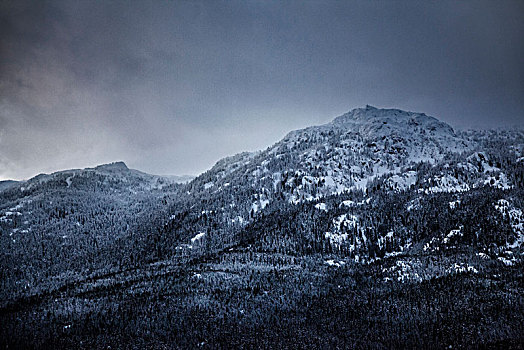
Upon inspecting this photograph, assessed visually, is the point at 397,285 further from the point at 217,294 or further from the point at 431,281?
the point at 217,294

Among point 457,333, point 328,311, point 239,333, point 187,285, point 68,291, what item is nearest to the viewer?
point 457,333

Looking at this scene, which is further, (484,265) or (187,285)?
(484,265)

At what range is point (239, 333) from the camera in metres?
117

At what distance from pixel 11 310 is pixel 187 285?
86.2 m

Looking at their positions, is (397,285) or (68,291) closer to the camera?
(397,285)

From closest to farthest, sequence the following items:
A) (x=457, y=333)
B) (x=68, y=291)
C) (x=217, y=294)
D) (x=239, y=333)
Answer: (x=457, y=333) < (x=239, y=333) < (x=217, y=294) < (x=68, y=291)

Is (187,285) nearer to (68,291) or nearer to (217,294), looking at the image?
(217,294)

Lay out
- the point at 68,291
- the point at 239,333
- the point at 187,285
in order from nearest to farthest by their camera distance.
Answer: the point at 239,333, the point at 187,285, the point at 68,291

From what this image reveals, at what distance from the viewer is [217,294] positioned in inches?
6629

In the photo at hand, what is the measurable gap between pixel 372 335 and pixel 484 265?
131050 millimetres

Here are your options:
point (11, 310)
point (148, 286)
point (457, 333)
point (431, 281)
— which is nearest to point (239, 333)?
point (457, 333)

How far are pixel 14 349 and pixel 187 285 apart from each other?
8426 centimetres

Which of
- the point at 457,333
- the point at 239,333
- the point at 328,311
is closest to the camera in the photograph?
the point at 457,333

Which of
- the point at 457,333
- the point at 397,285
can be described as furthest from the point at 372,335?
the point at 397,285
